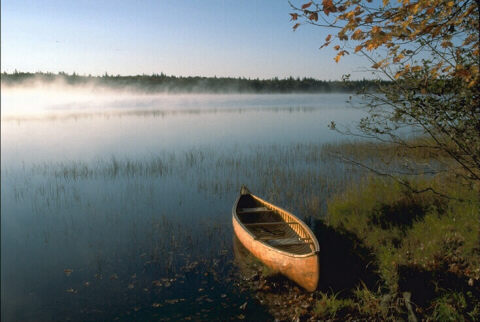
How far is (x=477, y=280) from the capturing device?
5.95 meters

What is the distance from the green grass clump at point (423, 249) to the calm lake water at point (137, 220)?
2.27 m

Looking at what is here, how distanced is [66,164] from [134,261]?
530 inches

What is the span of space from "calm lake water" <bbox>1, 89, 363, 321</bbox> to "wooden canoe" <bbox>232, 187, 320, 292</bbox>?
2.45ft

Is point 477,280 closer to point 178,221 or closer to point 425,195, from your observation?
point 425,195

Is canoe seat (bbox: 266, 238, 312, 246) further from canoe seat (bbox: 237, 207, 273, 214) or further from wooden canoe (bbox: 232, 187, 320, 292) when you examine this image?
canoe seat (bbox: 237, 207, 273, 214)

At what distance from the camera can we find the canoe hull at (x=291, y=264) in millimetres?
6852

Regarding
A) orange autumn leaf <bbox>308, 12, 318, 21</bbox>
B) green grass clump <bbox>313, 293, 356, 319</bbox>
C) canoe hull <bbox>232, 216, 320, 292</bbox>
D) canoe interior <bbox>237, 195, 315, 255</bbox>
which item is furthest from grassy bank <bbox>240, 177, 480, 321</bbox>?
orange autumn leaf <bbox>308, 12, 318, 21</bbox>

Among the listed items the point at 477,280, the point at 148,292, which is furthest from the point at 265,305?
the point at 477,280

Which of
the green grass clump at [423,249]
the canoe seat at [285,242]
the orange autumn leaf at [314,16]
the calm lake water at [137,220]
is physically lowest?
the calm lake water at [137,220]

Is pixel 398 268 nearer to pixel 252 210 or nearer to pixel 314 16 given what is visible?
pixel 314 16

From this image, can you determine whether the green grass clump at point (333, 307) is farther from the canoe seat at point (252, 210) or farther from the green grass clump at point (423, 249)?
the canoe seat at point (252, 210)

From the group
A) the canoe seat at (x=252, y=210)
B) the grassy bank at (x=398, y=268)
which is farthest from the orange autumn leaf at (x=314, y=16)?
the canoe seat at (x=252, y=210)

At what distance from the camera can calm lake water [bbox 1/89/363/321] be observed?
7.46 metres

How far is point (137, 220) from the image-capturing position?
12180 mm
